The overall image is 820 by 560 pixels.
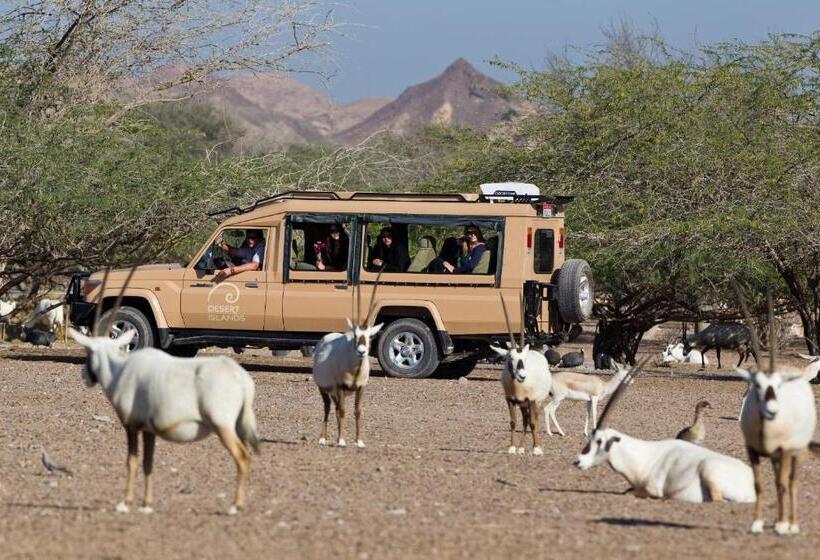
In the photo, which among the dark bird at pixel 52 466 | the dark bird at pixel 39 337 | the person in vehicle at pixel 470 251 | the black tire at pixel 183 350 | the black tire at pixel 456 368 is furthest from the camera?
the dark bird at pixel 39 337

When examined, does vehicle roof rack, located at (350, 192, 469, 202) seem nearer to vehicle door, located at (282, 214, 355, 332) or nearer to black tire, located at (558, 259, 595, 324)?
vehicle door, located at (282, 214, 355, 332)

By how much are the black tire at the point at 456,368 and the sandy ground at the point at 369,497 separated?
5.79 meters

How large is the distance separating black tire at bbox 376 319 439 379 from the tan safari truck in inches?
0.8

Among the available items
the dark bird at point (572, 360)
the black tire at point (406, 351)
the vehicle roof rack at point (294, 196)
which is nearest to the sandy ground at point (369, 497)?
the black tire at point (406, 351)

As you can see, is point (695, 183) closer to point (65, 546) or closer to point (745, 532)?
point (745, 532)

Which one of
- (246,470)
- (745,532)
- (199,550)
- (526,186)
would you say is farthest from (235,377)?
(526,186)

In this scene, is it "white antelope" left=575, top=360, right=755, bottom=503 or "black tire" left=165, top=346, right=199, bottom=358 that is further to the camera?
"black tire" left=165, top=346, right=199, bottom=358

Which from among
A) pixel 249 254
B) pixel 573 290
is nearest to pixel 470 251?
pixel 573 290

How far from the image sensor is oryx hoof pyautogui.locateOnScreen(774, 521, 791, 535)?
10.4 meters

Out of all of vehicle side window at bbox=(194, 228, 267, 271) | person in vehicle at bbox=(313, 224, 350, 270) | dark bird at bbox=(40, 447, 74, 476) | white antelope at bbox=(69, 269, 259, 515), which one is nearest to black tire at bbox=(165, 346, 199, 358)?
vehicle side window at bbox=(194, 228, 267, 271)

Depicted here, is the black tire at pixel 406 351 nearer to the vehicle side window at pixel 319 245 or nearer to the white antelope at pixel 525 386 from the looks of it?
the vehicle side window at pixel 319 245

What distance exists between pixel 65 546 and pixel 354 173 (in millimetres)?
24910

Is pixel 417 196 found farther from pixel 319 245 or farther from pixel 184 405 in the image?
Result: pixel 184 405

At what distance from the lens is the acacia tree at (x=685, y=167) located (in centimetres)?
2622
